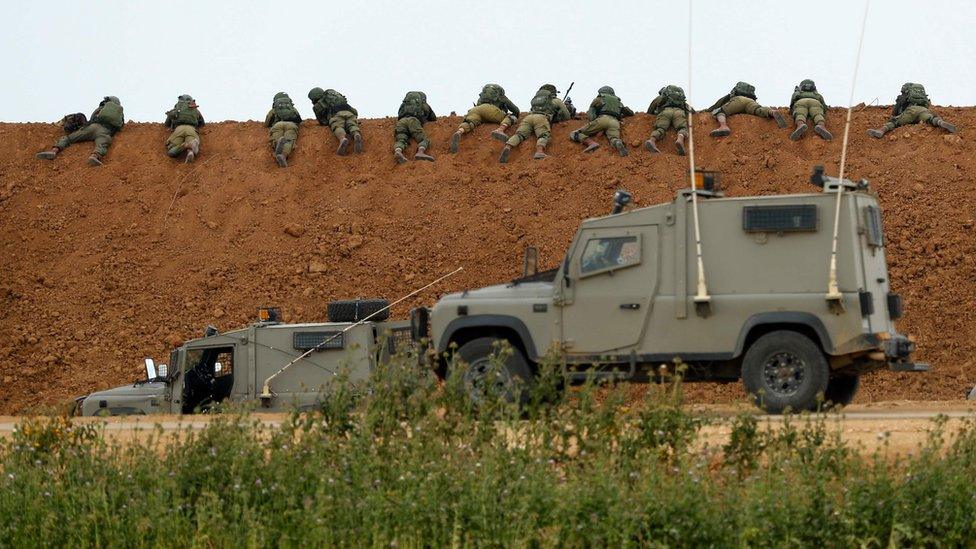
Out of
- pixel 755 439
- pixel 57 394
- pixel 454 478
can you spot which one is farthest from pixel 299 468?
pixel 57 394

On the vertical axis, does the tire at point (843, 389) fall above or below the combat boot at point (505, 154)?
below

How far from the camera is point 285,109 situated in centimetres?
3178

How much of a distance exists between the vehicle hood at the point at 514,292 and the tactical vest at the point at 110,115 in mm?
19745

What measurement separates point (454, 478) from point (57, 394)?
17846mm

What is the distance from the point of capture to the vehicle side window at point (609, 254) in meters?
14.7

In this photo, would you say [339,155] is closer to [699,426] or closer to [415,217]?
[415,217]

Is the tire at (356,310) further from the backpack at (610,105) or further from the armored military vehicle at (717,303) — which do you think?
the backpack at (610,105)

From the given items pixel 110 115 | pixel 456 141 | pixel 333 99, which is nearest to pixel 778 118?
pixel 456 141

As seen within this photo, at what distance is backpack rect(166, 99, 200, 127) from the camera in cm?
3256

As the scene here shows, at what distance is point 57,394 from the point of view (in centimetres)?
2584

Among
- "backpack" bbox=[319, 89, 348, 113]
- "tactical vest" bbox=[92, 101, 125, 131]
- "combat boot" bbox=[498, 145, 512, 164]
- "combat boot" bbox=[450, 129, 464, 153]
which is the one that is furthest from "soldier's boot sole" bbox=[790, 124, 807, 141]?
"tactical vest" bbox=[92, 101, 125, 131]

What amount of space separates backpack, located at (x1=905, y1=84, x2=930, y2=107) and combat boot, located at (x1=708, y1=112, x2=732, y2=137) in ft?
12.2

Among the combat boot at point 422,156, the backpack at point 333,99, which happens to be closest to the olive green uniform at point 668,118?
the combat boot at point 422,156

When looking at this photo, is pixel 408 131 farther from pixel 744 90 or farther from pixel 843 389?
pixel 843 389
